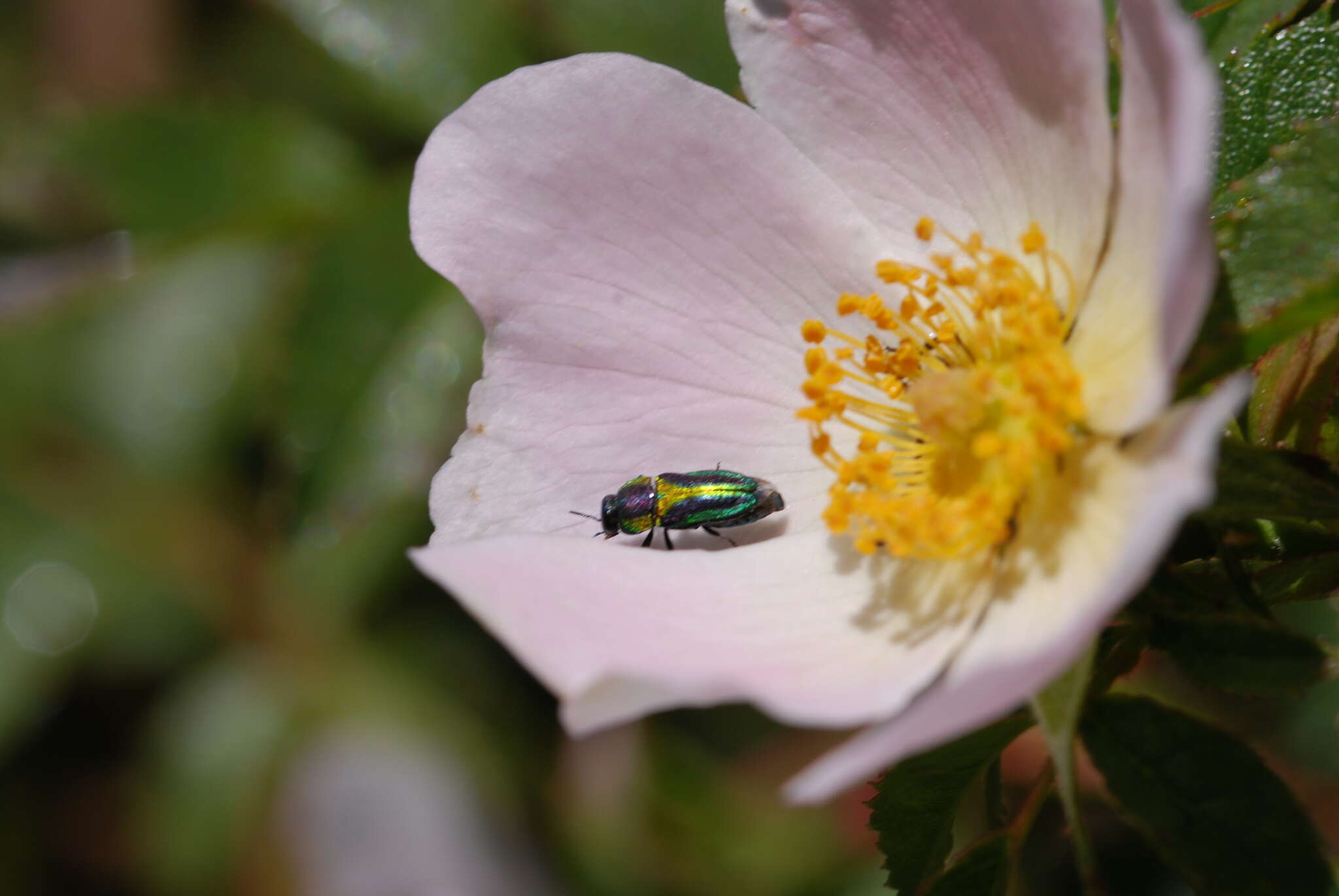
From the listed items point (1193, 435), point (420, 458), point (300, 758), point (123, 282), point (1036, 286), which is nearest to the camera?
point (1193, 435)

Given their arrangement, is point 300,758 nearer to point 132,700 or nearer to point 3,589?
point 132,700

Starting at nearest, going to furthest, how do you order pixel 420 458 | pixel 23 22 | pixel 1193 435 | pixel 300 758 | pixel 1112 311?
pixel 1193 435 < pixel 1112 311 < pixel 420 458 < pixel 300 758 < pixel 23 22

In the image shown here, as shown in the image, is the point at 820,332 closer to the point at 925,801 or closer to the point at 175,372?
the point at 925,801

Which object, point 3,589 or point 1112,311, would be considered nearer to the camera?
point 1112,311

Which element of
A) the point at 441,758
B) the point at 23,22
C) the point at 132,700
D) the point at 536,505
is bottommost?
A: the point at 132,700

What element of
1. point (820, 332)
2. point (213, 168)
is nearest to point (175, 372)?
point (213, 168)

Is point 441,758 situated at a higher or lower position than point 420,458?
lower

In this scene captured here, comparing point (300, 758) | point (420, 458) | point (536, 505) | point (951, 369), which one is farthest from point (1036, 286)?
point (300, 758)
